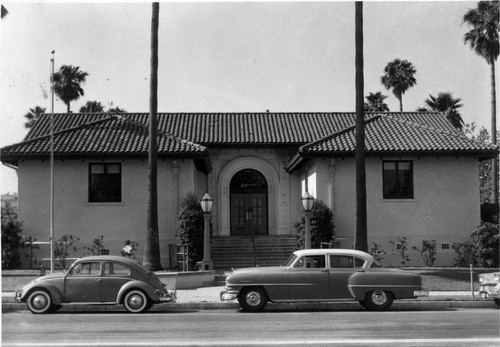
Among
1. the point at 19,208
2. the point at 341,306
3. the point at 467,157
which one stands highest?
the point at 467,157

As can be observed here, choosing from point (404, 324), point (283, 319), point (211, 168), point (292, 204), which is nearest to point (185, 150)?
point (211, 168)

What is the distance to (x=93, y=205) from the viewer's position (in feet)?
78.6

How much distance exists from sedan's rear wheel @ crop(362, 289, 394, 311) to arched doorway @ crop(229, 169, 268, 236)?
1642cm

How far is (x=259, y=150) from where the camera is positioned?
30.5m

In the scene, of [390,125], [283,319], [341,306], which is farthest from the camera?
[390,125]

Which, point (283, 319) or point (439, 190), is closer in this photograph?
point (283, 319)

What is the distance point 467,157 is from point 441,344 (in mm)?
16447

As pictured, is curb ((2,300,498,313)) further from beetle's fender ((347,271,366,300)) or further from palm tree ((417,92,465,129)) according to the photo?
palm tree ((417,92,465,129))

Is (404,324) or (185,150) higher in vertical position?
(185,150)

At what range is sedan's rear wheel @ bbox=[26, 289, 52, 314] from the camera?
13883 millimetres

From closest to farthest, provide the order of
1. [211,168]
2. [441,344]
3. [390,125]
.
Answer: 1. [441,344]
2. [390,125]
3. [211,168]

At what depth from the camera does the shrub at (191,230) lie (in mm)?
22438

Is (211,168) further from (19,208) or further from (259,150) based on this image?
(19,208)

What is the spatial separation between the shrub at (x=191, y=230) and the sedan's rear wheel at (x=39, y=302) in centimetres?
857
